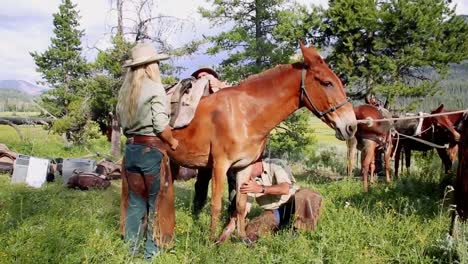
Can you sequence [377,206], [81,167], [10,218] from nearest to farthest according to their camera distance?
[10,218] < [377,206] < [81,167]

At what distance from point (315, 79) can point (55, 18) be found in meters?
33.7

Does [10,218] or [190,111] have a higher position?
[190,111]

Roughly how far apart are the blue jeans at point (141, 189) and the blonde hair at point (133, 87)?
29cm

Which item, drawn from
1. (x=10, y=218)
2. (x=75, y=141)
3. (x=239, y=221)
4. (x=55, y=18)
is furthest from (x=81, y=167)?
(x=55, y=18)

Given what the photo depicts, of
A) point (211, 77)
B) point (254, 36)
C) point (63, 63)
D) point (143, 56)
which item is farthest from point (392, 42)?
point (63, 63)

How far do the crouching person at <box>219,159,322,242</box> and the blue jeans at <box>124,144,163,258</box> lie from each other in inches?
37.5

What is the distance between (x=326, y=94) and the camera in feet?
14.7

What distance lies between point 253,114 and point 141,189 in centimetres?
155

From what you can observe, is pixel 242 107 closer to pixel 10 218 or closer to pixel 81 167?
pixel 10 218

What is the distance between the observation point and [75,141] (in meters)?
19.7

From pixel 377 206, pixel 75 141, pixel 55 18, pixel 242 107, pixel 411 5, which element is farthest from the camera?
pixel 55 18

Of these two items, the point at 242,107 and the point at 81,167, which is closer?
the point at 242,107

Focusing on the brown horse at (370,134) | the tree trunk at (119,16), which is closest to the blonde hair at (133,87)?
the brown horse at (370,134)

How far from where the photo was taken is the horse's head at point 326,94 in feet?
14.6
